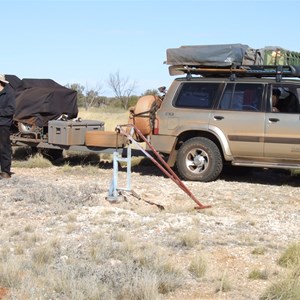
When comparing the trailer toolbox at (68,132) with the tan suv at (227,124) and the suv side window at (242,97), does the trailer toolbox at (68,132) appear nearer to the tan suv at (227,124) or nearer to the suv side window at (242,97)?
the tan suv at (227,124)

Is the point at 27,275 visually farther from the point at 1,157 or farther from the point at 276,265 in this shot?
the point at 1,157

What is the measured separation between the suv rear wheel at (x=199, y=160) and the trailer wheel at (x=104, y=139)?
134 cm

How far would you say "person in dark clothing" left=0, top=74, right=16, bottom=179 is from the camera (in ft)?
33.8

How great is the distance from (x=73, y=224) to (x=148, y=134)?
425 centimetres

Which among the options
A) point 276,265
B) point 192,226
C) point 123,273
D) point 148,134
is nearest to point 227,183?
point 148,134

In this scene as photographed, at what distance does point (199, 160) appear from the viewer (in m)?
10.6

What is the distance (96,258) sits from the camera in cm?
566

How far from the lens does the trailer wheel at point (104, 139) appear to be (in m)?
11.4

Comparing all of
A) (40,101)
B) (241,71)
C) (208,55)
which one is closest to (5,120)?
(40,101)

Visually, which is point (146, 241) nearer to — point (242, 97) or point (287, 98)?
point (242, 97)

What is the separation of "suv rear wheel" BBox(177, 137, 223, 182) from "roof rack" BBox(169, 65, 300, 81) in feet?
4.10

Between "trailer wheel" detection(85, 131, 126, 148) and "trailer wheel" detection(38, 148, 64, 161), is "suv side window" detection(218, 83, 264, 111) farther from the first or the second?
"trailer wheel" detection(38, 148, 64, 161)

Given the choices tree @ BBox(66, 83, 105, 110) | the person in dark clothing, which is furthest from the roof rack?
tree @ BBox(66, 83, 105, 110)

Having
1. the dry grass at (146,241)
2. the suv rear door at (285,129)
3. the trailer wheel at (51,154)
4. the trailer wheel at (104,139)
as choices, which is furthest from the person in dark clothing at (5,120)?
the suv rear door at (285,129)
